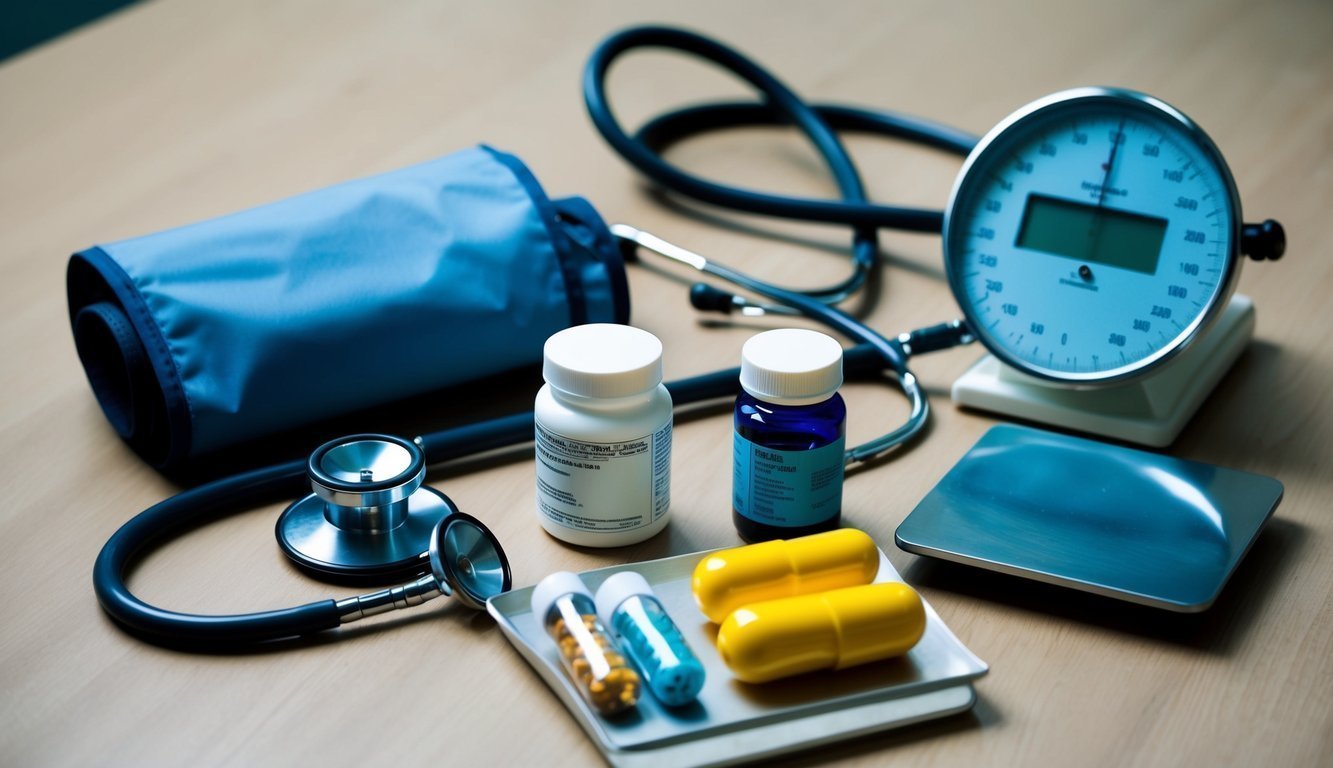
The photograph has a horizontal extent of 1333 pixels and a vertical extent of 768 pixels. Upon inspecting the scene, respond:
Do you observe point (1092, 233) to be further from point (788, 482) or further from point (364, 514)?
point (364, 514)

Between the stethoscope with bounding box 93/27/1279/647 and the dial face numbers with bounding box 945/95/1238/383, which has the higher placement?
the dial face numbers with bounding box 945/95/1238/383

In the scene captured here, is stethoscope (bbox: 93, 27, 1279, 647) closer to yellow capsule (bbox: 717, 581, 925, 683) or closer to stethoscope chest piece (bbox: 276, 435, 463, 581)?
stethoscope chest piece (bbox: 276, 435, 463, 581)

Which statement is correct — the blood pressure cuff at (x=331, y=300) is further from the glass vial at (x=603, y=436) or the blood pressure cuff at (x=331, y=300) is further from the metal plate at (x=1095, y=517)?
the metal plate at (x=1095, y=517)

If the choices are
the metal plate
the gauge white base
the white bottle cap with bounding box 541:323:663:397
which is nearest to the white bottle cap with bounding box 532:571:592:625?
the white bottle cap with bounding box 541:323:663:397

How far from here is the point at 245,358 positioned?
3.13 feet

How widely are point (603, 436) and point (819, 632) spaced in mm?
194

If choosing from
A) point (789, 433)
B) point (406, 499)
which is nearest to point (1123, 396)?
point (789, 433)

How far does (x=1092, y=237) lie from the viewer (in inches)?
39.7

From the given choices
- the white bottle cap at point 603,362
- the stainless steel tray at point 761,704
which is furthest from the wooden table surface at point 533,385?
the white bottle cap at point 603,362

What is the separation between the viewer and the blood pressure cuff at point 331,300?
951 millimetres

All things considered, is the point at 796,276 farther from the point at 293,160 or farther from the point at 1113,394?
the point at 293,160

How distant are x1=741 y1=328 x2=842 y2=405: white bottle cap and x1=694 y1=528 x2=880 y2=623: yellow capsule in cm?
9

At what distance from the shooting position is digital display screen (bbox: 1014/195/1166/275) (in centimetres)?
99

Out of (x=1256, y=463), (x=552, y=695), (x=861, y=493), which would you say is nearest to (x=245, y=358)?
(x=552, y=695)
